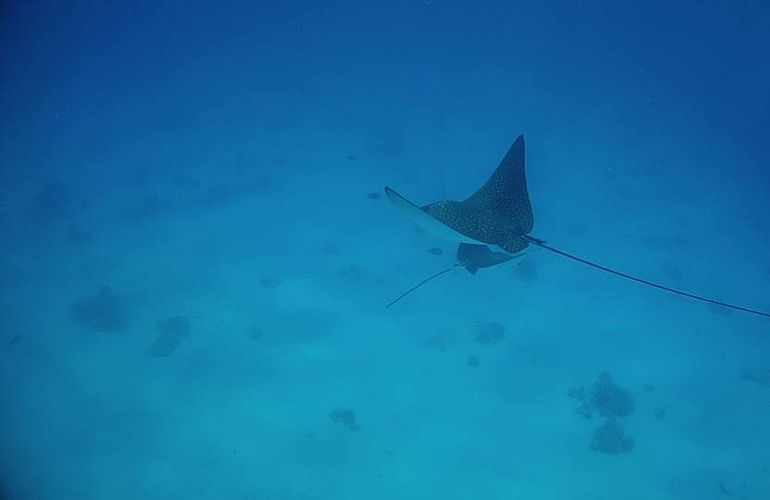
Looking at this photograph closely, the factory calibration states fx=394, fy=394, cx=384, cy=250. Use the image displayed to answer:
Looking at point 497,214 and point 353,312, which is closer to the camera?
point 497,214

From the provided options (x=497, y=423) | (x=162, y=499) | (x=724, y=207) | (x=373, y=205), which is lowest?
(x=724, y=207)

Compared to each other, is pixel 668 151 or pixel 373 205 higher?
pixel 373 205

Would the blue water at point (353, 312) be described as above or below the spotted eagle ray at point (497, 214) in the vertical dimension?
below

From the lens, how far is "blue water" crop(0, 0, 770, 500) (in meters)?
6.27

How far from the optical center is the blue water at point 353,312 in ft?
20.6

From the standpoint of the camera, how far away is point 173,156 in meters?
13.9

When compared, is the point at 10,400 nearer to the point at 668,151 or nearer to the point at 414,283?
the point at 414,283

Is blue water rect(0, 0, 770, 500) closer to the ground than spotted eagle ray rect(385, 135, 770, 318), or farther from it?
closer to the ground

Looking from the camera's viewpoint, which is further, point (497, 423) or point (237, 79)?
point (237, 79)

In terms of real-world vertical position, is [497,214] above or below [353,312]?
above

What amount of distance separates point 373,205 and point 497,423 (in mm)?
6635

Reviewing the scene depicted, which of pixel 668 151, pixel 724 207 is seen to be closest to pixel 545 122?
pixel 668 151

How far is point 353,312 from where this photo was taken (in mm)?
8398

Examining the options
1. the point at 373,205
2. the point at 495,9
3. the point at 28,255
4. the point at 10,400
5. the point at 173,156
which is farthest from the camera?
the point at 495,9
